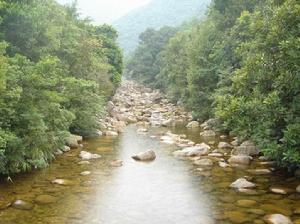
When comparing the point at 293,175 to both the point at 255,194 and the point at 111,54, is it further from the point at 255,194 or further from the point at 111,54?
the point at 111,54

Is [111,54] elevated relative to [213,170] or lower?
elevated

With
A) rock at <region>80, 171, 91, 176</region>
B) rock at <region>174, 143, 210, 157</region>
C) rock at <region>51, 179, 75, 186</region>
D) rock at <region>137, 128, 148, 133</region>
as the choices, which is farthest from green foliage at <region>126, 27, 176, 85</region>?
rock at <region>51, 179, 75, 186</region>

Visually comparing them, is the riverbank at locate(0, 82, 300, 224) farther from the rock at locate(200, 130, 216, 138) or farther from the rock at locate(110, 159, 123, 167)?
the rock at locate(200, 130, 216, 138)

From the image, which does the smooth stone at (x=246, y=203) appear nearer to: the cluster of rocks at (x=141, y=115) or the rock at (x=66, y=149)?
the rock at (x=66, y=149)

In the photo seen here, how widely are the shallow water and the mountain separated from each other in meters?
138

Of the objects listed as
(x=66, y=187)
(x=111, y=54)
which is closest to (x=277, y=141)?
(x=66, y=187)

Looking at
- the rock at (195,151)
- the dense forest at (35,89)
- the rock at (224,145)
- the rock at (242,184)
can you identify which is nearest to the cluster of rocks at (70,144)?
the dense forest at (35,89)

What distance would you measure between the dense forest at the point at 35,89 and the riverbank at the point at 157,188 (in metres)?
1.14

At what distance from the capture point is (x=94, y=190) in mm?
14352

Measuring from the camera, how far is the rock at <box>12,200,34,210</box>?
1215 cm

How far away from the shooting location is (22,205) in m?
12.3

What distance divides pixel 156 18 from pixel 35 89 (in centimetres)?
16695

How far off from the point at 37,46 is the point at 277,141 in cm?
1118

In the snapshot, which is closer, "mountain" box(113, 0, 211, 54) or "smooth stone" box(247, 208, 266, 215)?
"smooth stone" box(247, 208, 266, 215)
